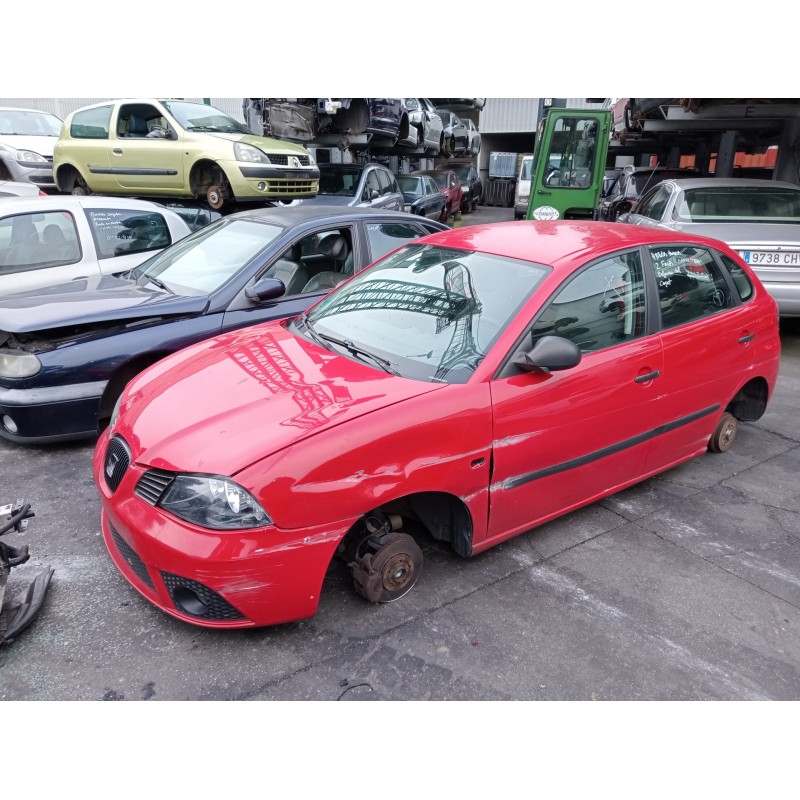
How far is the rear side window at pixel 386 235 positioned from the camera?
501 cm

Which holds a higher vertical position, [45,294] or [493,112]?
[493,112]

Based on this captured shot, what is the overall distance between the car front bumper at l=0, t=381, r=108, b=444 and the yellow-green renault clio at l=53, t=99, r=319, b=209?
15.1 ft

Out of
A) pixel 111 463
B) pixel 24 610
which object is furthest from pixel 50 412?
pixel 24 610

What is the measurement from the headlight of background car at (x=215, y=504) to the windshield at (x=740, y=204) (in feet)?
22.1

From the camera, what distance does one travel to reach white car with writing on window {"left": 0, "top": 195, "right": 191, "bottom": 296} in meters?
5.21

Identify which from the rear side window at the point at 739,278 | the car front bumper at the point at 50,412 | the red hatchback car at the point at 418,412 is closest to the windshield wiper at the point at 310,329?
the red hatchback car at the point at 418,412

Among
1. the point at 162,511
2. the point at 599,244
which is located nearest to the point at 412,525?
the point at 162,511

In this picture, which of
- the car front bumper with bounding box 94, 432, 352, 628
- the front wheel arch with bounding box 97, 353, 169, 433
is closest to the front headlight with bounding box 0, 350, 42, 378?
the front wheel arch with bounding box 97, 353, 169, 433

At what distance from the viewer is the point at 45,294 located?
14.3ft

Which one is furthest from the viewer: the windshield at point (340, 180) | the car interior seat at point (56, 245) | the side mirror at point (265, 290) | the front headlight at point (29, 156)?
the windshield at point (340, 180)

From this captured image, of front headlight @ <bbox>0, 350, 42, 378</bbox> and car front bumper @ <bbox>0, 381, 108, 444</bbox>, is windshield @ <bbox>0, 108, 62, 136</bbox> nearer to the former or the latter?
front headlight @ <bbox>0, 350, 42, 378</bbox>

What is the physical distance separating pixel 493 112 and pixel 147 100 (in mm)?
25235

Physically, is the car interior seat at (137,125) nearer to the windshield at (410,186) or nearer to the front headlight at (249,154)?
the front headlight at (249,154)
